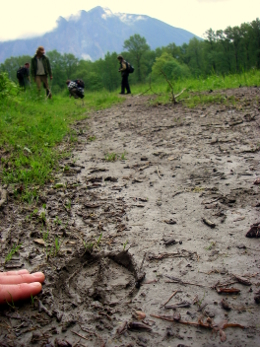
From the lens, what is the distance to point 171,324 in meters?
1.30

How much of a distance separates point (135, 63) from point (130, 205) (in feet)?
213

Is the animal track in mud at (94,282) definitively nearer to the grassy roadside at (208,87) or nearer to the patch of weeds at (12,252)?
the patch of weeds at (12,252)

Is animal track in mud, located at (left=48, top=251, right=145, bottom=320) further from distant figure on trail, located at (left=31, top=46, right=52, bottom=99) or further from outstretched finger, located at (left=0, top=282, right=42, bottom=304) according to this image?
distant figure on trail, located at (left=31, top=46, right=52, bottom=99)

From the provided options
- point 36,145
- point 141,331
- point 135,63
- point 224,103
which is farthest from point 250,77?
point 135,63

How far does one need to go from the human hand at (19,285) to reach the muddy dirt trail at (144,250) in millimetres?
54

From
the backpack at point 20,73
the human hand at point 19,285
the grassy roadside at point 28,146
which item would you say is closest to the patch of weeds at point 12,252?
the human hand at point 19,285

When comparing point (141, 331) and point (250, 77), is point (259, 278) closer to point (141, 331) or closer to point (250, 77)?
point (141, 331)

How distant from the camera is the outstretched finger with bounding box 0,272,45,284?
1461 mm

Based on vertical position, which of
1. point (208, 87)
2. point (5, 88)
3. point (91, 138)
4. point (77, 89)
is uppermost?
point (77, 89)

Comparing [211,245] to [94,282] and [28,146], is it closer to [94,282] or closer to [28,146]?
[94,282]

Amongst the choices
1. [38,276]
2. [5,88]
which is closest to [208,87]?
[5,88]

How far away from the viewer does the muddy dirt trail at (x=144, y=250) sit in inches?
50.7

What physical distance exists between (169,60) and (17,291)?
51.8 meters

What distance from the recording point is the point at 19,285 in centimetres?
145
